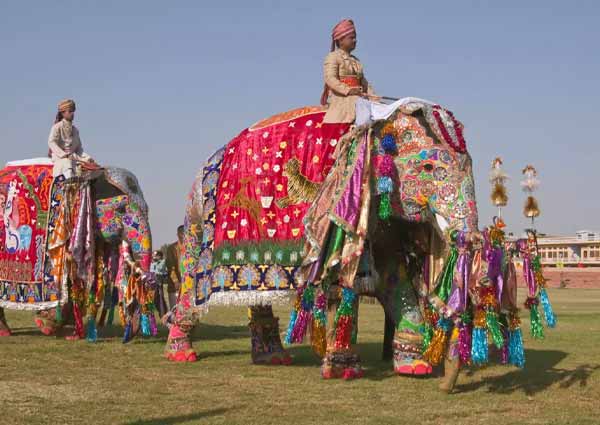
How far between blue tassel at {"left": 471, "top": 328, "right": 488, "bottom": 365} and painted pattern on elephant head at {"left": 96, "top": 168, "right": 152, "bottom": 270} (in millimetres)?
6497

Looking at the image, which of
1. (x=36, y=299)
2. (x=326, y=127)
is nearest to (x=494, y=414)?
(x=326, y=127)

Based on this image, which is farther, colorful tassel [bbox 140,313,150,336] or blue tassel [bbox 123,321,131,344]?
blue tassel [bbox 123,321,131,344]

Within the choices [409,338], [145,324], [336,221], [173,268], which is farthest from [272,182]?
[173,268]

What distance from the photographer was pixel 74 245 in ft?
42.0

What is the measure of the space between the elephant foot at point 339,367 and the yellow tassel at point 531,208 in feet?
7.82

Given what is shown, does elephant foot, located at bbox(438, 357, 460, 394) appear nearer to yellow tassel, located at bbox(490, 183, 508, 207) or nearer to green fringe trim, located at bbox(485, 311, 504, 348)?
green fringe trim, located at bbox(485, 311, 504, 348)

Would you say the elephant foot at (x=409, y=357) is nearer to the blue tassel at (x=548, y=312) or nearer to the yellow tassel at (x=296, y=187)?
the blue tassel at (x=548, y=312)

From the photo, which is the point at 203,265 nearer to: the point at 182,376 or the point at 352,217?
the point at 182,376

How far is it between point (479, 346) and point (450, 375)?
56 cm

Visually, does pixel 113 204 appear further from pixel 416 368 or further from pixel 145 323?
pixel 416 368

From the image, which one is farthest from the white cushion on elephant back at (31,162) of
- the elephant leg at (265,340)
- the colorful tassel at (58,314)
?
the elephant leg at (265,340)

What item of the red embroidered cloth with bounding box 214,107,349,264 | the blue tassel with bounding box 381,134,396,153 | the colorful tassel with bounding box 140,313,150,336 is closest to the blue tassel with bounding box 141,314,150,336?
the colorful tassel with bounding box 140,313,150,336

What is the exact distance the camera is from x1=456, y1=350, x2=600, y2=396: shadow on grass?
805 cm

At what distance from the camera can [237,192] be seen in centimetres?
945
